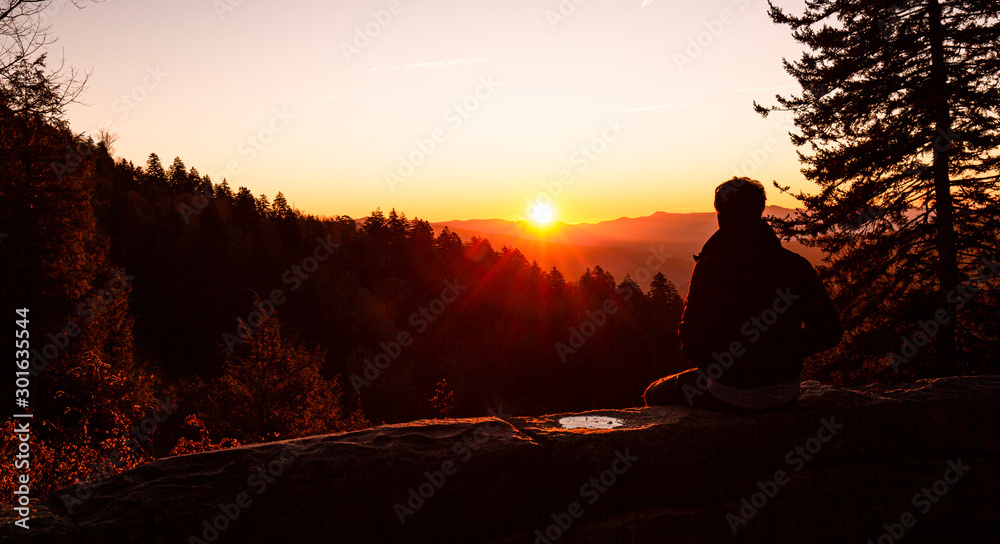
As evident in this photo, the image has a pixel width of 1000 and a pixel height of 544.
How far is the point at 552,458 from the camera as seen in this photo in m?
3.79

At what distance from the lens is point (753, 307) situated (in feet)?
13.0

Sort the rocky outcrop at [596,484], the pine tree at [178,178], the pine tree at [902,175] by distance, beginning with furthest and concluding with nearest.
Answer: the pine tree at [178,178]
the pine tree at [902,175]
the rocky outcrop at [596,484]

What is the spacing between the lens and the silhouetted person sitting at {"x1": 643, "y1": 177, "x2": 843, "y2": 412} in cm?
398

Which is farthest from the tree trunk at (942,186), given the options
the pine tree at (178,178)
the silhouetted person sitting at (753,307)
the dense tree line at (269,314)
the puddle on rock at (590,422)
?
the pine tree at (178,178)

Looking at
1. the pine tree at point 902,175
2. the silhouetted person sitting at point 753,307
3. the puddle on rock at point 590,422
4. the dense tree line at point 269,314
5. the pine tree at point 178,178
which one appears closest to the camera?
the silhouetted person sitting at point 753,307

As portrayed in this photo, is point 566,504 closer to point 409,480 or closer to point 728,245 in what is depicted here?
point 409,480

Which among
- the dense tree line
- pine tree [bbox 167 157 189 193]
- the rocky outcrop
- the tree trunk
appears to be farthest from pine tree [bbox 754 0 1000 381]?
pine tree [bbox 167 157 189 193]

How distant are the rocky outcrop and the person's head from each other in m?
1.69

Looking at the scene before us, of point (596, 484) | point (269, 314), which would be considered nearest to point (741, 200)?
point (596, 484)

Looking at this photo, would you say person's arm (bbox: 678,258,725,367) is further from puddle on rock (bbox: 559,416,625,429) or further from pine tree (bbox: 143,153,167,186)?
pine tree (bbox: 143,153,167,186)

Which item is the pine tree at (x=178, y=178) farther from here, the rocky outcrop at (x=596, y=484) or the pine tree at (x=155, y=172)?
the rocky outcrop at (x=596, y=484)

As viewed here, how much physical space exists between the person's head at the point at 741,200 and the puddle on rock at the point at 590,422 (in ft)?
6.38

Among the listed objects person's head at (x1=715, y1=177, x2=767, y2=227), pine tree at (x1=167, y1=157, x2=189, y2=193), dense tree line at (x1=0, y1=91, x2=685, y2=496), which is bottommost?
dense tree line at (x1=0, y1=91, x2=685, y2=496)

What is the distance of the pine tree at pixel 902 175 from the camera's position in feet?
39.8
